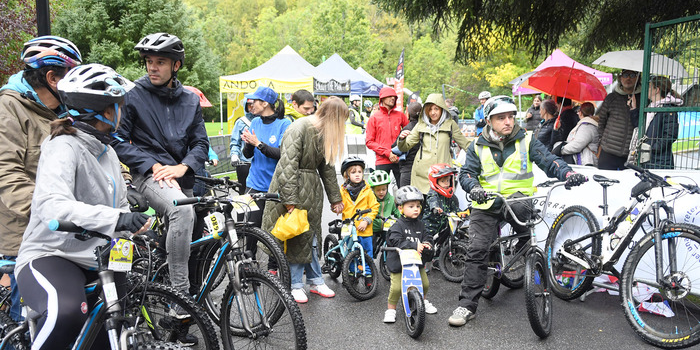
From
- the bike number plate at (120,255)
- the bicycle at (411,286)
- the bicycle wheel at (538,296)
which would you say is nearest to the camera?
the bike number plate at (120,255)

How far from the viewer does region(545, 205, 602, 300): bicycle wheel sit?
527cm

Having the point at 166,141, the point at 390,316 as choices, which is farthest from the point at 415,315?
the point at 166,141

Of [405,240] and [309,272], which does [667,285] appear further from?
[309,272]

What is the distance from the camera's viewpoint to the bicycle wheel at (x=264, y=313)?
3703mm

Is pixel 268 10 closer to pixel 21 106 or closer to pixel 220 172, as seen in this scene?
pixel 220 172

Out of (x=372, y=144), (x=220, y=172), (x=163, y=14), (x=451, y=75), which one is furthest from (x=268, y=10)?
(x=372, y=144)

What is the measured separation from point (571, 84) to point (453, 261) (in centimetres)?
639

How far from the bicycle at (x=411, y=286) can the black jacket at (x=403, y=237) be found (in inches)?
3.7

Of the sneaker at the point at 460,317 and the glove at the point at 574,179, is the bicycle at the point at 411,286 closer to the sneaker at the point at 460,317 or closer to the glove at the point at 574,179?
the sneaker at the point at 460,317

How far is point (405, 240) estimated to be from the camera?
5180mm

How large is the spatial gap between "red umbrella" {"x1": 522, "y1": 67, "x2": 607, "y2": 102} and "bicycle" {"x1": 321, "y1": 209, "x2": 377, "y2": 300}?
22.3 ft

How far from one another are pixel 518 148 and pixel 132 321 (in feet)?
11.6

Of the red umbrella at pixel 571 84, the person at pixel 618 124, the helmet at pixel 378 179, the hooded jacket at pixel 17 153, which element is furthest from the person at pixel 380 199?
the red umbrella at pixel 571 84

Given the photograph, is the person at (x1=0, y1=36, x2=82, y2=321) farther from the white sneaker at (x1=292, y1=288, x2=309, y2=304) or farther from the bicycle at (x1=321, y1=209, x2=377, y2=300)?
the bicycle at (x1=321, y1=209, x2=377, y2=300)
